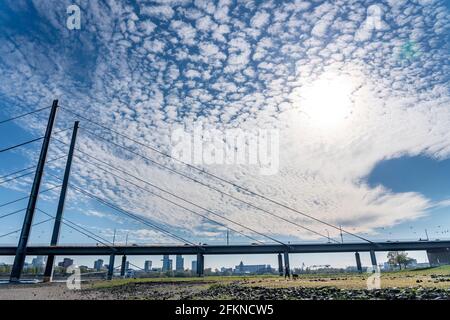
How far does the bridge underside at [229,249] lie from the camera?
268ft

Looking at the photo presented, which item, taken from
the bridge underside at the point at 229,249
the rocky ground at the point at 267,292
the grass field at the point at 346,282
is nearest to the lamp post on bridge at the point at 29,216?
the rocky ground at the point at 267,292

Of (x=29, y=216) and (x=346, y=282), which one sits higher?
(x=29, y=216)

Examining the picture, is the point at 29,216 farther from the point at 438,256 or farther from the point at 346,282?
the point at 438,256

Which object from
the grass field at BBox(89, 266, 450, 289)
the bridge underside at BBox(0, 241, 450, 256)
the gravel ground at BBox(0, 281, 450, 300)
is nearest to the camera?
the gravel ground at BBox(0, 281, 450, 300)

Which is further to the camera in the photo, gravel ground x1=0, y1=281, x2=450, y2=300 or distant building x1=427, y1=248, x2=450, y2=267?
distant building x1=427, y1=248, x2=450, y2=267

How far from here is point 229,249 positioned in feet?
307

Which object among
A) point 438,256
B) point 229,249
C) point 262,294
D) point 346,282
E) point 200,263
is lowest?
point 262,294

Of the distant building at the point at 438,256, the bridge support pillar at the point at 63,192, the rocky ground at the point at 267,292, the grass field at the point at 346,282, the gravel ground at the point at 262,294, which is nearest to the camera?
the gravel ground at the point at 262,294

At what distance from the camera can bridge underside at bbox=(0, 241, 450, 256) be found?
268ft

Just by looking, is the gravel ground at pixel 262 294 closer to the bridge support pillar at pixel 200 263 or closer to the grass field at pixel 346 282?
the grass field at pixel 346 282

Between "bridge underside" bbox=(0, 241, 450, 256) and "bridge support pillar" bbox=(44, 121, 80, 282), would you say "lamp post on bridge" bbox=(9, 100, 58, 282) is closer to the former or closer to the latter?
"bridge support pillar" bbox=(44, 121, 80, 282)

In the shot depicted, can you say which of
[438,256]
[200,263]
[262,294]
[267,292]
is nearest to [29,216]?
[267,292]

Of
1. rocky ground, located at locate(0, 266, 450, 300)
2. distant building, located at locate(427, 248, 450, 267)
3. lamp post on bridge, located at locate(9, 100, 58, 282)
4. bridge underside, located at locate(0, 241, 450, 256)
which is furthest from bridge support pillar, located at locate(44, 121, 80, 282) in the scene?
distant building, located at locate(427, 248, 450, 267)
